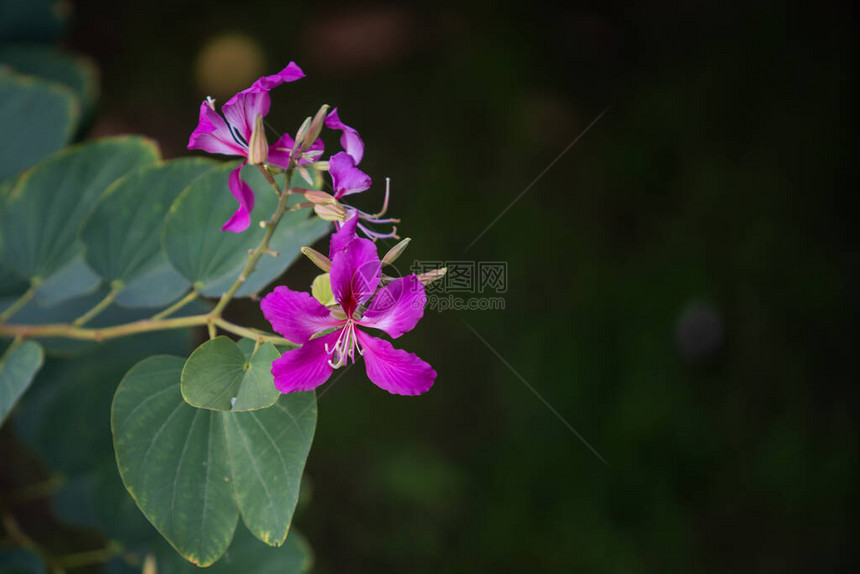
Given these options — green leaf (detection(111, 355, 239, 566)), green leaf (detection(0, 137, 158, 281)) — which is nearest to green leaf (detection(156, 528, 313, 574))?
green leaf (detection(111, 355, 239, 566))

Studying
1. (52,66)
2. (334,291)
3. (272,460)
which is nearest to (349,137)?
(334,291)

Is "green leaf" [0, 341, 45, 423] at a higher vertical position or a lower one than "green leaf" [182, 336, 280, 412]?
lower

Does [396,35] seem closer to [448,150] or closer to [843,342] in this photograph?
[448,150]

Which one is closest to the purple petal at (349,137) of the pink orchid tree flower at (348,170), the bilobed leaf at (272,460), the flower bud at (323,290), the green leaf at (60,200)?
the pink orchid tree flower at (348,170)

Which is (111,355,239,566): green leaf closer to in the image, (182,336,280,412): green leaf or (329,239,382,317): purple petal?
(182,336,280,412): green leaf

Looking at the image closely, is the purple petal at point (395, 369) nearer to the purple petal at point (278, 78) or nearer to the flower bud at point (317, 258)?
the flower bud at point (317, 258)

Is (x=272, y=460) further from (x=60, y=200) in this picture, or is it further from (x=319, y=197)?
(x=60, y=200)
